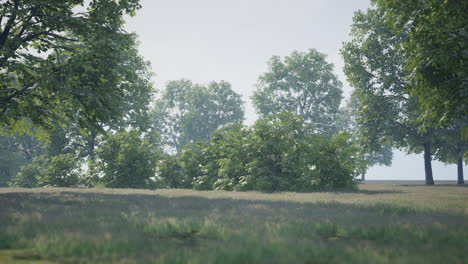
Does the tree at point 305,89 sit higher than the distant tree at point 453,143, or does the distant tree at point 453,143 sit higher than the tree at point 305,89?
the tree at point 305,89

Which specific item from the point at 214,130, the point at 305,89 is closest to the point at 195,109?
the point at 305,89

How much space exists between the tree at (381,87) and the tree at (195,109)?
42950mm

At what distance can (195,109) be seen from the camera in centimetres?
7712

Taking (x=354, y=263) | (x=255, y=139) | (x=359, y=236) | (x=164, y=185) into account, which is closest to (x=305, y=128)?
(x=255, y=139)

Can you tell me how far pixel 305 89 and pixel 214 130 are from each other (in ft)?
116

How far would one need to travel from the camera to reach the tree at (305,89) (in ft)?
206

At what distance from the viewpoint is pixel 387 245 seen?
18.1ft

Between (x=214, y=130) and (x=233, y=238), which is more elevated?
(x=214, y=130)

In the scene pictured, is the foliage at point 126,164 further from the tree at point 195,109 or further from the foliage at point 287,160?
the tree at point 195,109

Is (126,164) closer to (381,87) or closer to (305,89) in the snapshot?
(381,87)

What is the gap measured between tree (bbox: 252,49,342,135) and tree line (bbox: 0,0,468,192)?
81.4 ft

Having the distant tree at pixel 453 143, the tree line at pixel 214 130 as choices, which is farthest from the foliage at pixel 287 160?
the distant tree at pixel 453 143

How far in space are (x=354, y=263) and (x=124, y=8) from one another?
16.4 meters

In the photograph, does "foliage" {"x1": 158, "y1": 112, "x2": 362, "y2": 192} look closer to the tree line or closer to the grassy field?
the tree line
